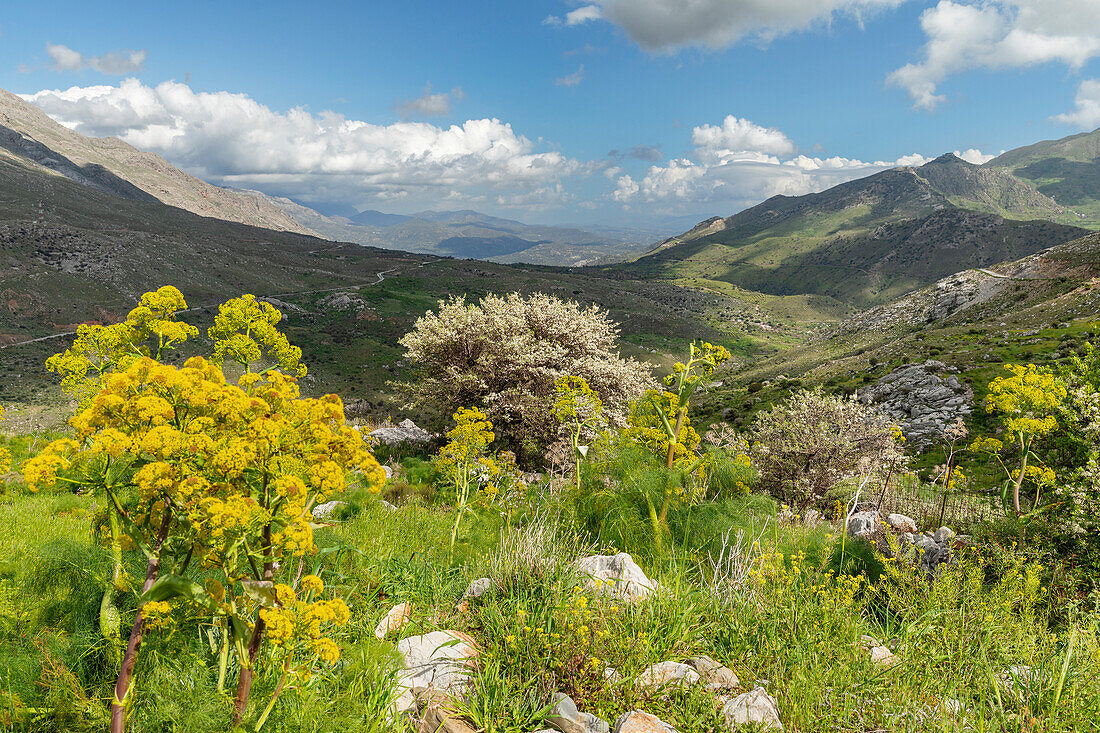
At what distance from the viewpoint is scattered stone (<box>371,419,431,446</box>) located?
1823 centimetres

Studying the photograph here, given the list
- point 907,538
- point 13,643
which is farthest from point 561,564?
point 907,538

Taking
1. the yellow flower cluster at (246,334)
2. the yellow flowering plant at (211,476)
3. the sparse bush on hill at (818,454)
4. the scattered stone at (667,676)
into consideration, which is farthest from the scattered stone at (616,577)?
the sparse bush on hill at (818,454)

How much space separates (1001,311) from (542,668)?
68391 millimetres

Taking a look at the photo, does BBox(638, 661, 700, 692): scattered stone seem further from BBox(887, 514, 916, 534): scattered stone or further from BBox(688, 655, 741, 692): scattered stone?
BBox(887, 514, 916, 534): scattered stone

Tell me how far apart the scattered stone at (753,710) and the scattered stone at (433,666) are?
1.99 metres

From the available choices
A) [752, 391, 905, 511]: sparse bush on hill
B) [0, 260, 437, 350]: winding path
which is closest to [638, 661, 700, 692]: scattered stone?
[752, 391, 905, 511]: sparse bush on hill

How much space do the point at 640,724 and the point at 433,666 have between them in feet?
5.66

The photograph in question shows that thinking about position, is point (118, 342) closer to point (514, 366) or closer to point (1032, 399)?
point (1032, 399)

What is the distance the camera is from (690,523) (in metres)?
7.36

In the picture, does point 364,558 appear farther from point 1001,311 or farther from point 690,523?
point 1001,311

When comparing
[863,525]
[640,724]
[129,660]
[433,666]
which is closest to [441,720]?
[433,666]

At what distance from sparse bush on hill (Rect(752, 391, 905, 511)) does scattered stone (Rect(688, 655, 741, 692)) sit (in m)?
10.5

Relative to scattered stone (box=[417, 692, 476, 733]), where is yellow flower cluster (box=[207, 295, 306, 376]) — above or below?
above

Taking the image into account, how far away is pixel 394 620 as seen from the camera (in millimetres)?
4629
